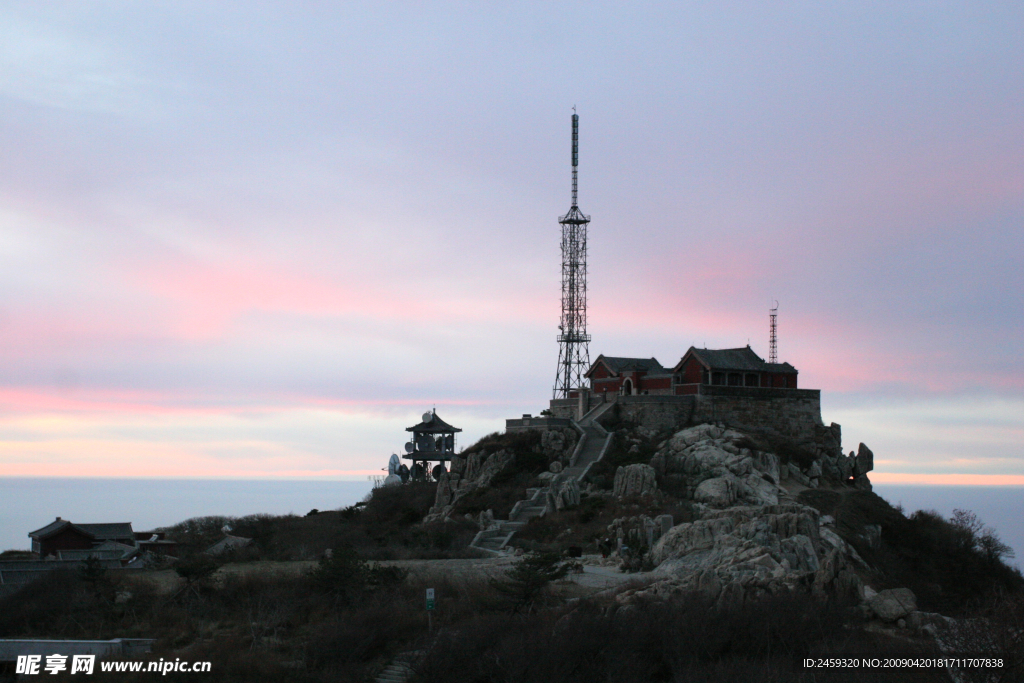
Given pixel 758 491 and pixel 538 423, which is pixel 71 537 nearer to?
pixel 538 423

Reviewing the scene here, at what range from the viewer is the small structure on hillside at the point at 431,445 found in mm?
68688

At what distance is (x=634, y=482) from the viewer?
49281 millimetres

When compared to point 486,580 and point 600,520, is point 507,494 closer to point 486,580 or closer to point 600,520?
point 600,520

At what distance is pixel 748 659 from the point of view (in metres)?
20.0

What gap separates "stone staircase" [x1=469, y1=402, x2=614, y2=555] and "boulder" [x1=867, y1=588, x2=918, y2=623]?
1834 centimetres

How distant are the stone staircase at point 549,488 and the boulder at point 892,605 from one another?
18342 millimetres

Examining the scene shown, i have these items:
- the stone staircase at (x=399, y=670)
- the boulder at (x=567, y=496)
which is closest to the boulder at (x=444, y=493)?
the boulder at (x=567, y=496)

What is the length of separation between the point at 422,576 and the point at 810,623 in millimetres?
13812

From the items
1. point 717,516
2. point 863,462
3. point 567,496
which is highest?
point 863,462

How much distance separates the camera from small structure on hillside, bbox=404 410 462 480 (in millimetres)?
68688

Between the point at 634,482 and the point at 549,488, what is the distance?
4.97 metres

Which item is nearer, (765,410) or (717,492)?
(717,492)

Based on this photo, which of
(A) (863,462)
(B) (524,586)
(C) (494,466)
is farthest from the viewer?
(A) (863,462)

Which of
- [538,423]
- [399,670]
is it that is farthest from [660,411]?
[399,670]
